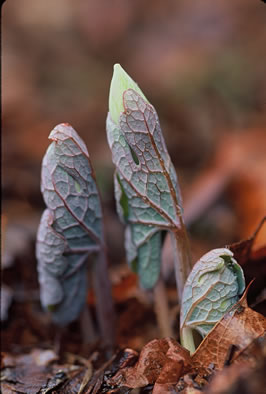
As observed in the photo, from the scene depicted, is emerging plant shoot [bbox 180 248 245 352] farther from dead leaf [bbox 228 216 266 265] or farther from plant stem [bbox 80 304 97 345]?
plant stem [bbox 80 304 97 345]

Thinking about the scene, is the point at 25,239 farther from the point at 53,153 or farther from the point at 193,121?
the point at 193,121

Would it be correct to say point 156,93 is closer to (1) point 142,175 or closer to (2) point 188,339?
(1) point 142,175

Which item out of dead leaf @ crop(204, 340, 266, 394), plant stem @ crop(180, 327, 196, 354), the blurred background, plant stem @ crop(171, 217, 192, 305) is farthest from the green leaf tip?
the blurred background

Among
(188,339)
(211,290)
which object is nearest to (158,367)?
(188,339)

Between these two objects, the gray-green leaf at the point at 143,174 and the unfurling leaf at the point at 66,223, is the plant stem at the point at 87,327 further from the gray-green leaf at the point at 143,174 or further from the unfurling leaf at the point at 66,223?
the gray-green leaf at the point at 143,174

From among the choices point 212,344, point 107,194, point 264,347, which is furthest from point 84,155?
point 107,194

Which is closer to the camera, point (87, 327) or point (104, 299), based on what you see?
point (104, 299)

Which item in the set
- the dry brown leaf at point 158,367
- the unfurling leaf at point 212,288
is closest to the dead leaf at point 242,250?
the unfurling leaf at point 212,288
